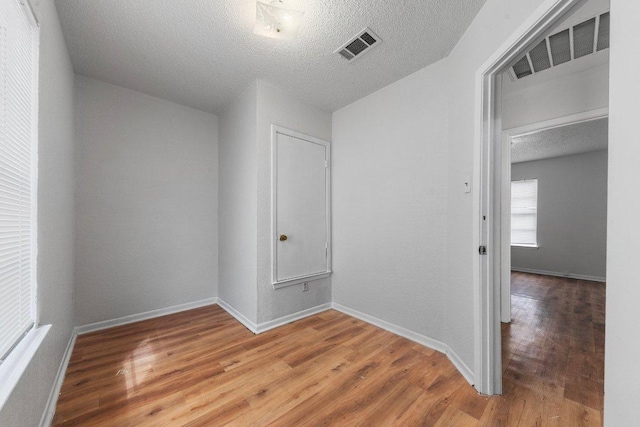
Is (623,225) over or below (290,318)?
over

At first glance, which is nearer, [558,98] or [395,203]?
[558,98]

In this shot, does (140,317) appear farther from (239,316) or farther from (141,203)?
(141,203)

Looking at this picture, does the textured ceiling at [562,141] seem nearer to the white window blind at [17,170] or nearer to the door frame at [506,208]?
the door frame at [506,208]

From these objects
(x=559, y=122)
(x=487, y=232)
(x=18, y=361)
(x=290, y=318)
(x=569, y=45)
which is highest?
(x=569, y=45)

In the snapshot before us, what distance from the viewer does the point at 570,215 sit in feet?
16.7

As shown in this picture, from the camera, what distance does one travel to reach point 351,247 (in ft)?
9.74

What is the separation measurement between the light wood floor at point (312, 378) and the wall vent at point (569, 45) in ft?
7.49

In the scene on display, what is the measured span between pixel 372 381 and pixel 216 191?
2.82 m

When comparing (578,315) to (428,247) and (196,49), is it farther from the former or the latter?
(196,49)

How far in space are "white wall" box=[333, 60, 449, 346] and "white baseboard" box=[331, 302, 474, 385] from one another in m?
0.04

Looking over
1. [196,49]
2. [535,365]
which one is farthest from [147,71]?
[535,365]

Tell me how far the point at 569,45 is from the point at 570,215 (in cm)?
466

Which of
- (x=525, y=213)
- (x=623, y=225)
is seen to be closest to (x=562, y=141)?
(x=525, y=213)

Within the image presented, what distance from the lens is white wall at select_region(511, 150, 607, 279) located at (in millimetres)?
4789
